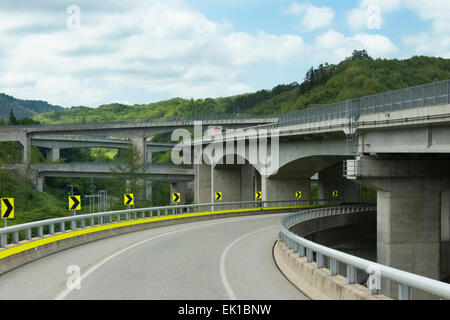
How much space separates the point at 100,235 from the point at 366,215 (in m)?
33.8

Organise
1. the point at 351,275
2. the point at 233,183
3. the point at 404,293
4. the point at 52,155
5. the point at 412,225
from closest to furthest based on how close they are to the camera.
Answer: the point at 404,293
the point at 351,275
the point at 412,225
the point at 233,183
the point at 52,155

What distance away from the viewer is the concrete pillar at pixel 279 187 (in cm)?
Result: 5612

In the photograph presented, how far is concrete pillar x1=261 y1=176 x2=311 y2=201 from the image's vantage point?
184 ft

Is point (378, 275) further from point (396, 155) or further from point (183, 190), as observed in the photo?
point (183, 190)

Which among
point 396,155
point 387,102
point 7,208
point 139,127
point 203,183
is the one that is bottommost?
point 203,183

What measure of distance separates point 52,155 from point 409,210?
117 meters

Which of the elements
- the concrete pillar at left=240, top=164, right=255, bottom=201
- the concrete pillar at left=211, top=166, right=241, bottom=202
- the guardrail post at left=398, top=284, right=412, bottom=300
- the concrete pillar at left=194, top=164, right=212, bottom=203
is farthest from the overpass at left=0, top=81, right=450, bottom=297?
the concrete pillar at left=194, top=164, right=212, bottom=203

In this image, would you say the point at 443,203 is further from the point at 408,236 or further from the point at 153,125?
the point at 153,125

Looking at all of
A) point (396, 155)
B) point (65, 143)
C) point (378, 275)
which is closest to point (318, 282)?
point (378, 275)

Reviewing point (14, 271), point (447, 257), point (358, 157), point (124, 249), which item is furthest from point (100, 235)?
point (447, 257)

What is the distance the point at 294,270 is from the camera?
45.8ft

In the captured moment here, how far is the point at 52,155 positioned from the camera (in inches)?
5394

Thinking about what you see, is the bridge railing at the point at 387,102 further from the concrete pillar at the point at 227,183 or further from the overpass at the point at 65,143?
the overpass at the point at 65,143

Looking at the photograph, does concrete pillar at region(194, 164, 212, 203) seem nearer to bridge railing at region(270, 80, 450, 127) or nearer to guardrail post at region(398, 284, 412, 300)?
bridge railing at region(270, 80, 450, 127)
